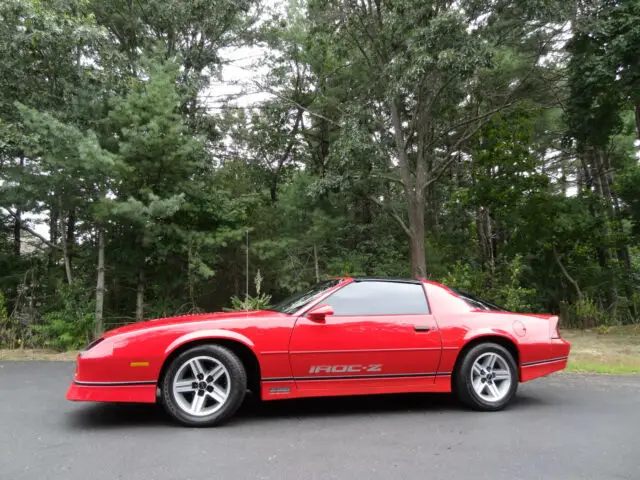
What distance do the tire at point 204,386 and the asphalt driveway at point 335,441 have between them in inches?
5.4

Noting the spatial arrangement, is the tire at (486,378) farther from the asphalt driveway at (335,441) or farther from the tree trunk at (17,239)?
the tree trunk at (17,239)

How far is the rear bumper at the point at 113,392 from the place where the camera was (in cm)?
393

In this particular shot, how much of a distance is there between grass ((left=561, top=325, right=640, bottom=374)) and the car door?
3.80 meters

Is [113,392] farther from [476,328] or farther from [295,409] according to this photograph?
[476,328]

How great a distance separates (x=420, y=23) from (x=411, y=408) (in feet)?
32.9

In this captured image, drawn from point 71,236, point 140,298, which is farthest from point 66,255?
point 140,298

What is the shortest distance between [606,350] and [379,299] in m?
6.58

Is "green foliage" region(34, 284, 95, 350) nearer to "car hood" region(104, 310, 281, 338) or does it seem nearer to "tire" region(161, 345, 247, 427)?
"car hood" region(104, 310, 281, 338)

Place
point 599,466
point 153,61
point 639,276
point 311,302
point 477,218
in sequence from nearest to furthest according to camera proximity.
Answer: point 599,466, point 311,302, point 153,61, point 639,276, point 477,218

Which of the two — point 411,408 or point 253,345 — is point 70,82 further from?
point 411,408

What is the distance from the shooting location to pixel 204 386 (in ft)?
13.5

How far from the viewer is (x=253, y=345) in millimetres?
4227

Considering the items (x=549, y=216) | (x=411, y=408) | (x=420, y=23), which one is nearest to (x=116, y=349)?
(x=411, y=408)

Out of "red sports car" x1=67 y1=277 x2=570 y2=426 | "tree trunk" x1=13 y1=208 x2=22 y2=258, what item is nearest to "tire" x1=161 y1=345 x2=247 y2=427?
"red sports car" x1=67 y1=277 x2=570 y2=426
